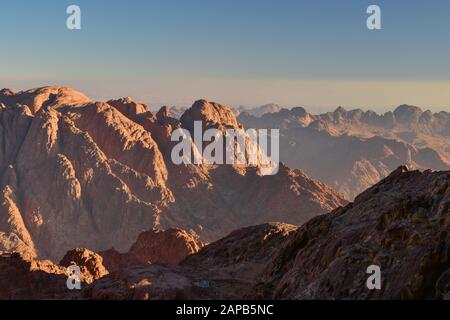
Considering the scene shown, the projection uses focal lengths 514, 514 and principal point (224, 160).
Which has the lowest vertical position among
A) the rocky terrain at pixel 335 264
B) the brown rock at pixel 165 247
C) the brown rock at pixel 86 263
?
the brown rock at pixel 165 247

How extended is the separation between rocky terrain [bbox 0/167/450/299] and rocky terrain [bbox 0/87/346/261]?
6240 cm

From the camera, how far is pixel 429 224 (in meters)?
20.9

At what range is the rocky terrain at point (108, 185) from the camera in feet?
315

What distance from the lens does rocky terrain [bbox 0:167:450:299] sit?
62.6 feet

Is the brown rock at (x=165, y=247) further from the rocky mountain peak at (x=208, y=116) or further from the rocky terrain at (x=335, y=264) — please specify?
the rocky mountain peak at (x=208, y=116)

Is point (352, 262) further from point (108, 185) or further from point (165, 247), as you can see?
point (108, 185)

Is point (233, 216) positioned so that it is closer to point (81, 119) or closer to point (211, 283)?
point (81, 119)

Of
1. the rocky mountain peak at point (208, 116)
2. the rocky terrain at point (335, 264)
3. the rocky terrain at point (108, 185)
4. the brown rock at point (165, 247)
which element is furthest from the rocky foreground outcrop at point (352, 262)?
the rocky mountain peak at point (208, 116)

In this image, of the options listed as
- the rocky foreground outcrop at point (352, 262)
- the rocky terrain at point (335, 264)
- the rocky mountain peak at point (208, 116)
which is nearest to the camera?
the rocky foreground outcrop at point (352, 262)

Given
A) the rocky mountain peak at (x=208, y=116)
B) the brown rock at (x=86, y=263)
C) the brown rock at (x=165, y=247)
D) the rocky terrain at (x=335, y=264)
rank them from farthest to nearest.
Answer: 1. the rocky mountain peak at (x=208, y=116)
2. the brown rock at (x=165, y=247)
3. the brown rock at (x=86, y=263)
4. the rocky terrain at (x=335, y=264)

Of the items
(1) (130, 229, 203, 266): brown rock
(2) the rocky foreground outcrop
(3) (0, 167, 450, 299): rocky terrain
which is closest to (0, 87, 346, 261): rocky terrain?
(1) (130, 229, 203, 266): brown rock

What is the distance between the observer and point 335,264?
21.0 m

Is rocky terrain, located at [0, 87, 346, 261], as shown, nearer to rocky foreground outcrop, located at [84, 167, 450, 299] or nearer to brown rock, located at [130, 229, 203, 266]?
brown rock, located at [130, 229, 203, 266]

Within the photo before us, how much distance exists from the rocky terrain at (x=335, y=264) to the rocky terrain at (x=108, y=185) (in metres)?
62.4
